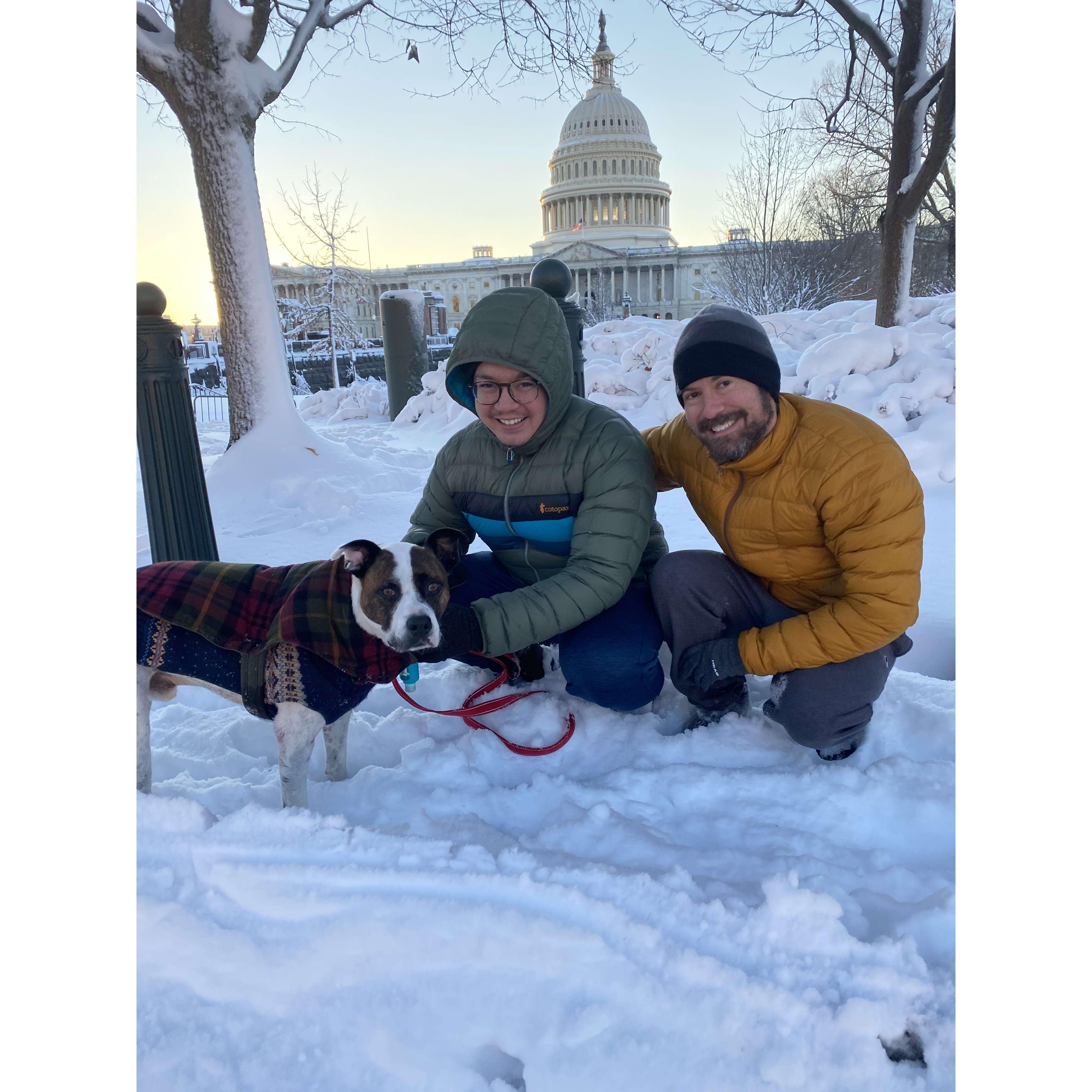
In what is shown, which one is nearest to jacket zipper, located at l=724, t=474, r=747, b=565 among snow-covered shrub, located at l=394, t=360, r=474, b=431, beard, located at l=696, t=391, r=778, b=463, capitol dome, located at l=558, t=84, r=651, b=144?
beard, located at l=696, t=391, r=778, b=463

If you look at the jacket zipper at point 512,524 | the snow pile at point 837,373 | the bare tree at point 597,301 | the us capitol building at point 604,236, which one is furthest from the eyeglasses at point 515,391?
the us capitol building at point 604,236

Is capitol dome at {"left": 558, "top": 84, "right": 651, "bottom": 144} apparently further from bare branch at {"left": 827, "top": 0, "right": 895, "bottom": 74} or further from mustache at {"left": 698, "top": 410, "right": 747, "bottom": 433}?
mustache at {"left": 698, "top": 410, "right": 747, "bottom": 433}

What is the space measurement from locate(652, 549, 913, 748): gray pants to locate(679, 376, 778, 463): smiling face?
50 centimetres

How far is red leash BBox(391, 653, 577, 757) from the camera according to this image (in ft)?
7.90

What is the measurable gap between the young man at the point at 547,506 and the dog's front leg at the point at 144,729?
895 millimetres

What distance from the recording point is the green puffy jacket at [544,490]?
7.54ft

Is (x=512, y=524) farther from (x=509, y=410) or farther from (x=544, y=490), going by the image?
(x=509, y=410)

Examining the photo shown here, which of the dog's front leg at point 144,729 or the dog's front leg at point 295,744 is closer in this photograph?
the dog's front leg at point 295,744

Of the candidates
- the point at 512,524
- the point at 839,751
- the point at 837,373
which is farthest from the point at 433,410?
the point at 839,751

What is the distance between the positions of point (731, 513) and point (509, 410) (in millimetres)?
818

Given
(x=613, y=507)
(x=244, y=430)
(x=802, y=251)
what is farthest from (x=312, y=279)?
(x=613, y=507)

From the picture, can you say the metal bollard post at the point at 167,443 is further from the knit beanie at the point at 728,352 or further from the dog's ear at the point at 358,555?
the knit beanie at the point at 728,352

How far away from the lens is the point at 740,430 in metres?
2.15
